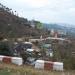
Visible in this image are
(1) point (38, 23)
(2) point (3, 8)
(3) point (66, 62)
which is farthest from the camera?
(1) point (38, 23)

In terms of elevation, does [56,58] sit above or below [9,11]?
below

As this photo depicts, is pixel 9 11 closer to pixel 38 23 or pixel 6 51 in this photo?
pixel 38 23

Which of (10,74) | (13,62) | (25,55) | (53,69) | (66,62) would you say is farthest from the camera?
(25,55)

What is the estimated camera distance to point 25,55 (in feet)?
71.7

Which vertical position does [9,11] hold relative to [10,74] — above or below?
above

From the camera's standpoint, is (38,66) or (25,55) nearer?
(38,66)

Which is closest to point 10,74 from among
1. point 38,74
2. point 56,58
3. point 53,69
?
point 38,74

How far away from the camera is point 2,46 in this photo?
20891 mm

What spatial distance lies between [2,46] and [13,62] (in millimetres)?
7158

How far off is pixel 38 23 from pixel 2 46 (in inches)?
3931

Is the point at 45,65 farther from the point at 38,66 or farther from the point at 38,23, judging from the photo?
the point at 38,23

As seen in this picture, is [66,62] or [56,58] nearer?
[66,62]

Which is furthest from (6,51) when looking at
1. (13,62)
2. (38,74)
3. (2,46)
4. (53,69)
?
(38,74)

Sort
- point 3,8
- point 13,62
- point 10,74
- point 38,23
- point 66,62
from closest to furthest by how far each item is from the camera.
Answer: point 10,74 → point 13,62 → point 66,62 → point 3,8 → point 38,23
